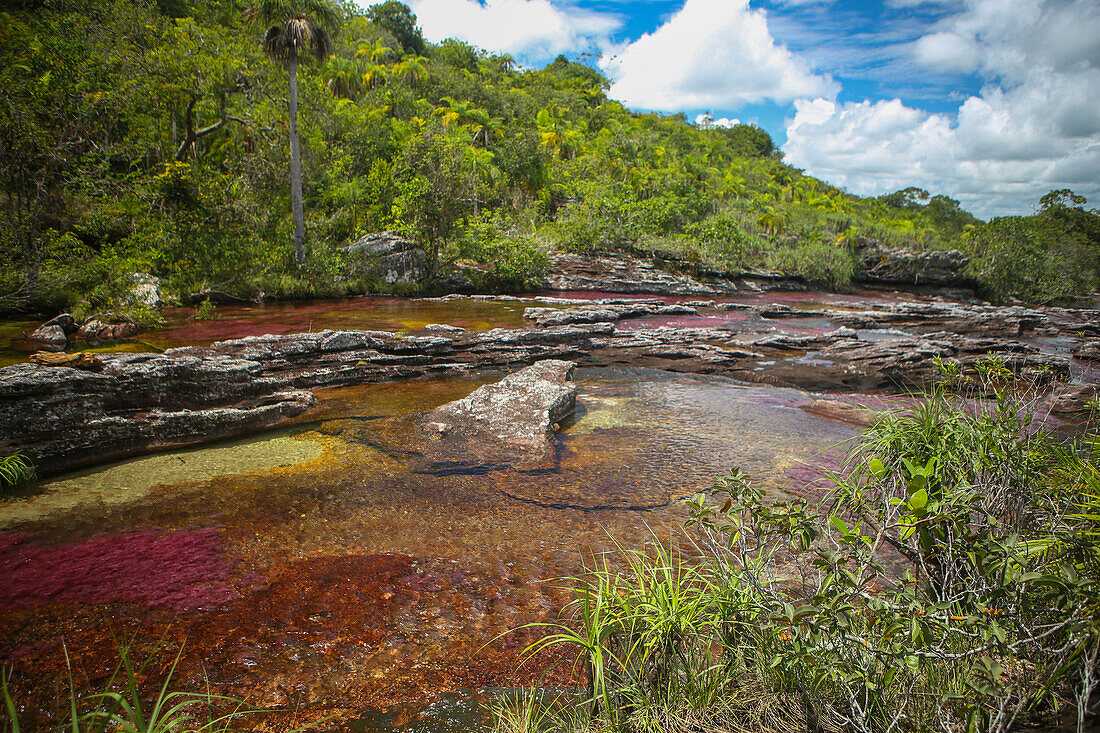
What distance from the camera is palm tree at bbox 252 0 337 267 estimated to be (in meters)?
25.1

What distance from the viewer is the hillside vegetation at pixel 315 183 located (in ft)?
44.3

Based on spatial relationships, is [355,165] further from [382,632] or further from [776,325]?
[382,632]

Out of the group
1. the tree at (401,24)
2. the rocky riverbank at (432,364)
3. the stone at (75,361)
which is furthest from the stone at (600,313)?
the tree at (401,24)

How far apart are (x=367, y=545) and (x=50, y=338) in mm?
12131

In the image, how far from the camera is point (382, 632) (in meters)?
3.53

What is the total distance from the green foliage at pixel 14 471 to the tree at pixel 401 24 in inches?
3024

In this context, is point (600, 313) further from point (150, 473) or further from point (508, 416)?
point (150, 473)

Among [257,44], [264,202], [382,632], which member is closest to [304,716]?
[382,632]

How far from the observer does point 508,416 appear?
25.1ft

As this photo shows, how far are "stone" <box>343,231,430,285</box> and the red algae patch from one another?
2233 cm

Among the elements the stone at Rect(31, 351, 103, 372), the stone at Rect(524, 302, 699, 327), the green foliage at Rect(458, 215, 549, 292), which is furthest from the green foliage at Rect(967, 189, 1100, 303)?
the stone at Rect(31, 351, 103, 372)

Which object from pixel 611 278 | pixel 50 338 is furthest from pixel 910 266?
pixel 50 338

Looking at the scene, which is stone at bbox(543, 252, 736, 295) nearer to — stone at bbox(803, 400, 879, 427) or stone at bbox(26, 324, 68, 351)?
stone at bbox(803, 400, 879, 427)

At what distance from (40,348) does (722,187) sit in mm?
63311
